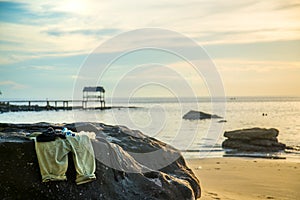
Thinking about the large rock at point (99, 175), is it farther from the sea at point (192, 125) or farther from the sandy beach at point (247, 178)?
the sea at point (192, 125)

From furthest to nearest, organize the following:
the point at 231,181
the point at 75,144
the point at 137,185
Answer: the point at 231,181 < the point at 137,185 < the point at 75,144

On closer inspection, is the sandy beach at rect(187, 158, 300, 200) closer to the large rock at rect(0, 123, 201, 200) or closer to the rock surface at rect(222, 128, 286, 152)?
the large rock at rect(0, 123, 201, 200)

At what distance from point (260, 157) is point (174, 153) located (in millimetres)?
10361

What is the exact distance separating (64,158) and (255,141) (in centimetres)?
1789

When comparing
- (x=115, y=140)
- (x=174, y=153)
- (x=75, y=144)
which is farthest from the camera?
(x=174, y=153)

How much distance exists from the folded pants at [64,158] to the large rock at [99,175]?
0.13 m

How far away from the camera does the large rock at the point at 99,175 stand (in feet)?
22.7

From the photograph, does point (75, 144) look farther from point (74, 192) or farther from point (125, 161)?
point (125, 161)

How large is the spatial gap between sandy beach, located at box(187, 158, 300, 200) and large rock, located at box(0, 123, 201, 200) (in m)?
2.05

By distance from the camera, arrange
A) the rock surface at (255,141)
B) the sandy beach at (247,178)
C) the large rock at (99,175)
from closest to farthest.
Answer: the large rock at (99,175) < the sandy beach at (247,178) < the rock surface at (255,141)

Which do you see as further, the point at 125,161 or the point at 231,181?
the point at 231,181

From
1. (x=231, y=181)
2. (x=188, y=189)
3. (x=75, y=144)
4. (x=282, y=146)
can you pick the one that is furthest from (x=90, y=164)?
(x=282, y=146)

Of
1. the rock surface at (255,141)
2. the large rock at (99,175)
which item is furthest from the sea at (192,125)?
the large rock at (99,175)

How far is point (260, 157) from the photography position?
20234mm
